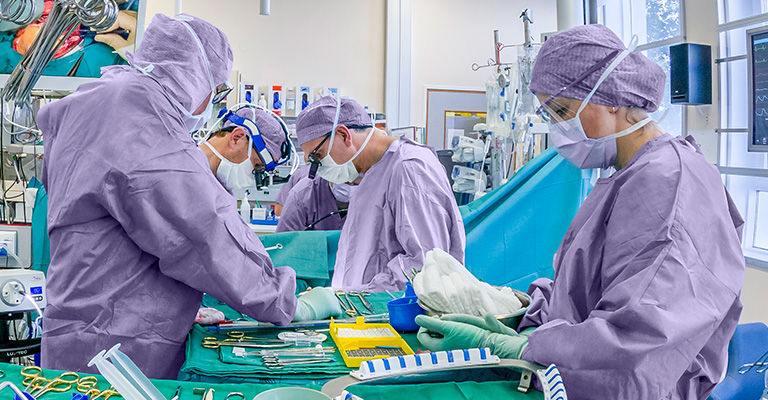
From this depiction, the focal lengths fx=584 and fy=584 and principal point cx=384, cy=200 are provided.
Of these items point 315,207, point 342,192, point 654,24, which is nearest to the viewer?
point 342,192

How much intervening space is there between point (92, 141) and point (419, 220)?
4.32 feet

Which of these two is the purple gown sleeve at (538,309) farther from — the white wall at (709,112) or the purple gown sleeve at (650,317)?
the white wall at (709,112)

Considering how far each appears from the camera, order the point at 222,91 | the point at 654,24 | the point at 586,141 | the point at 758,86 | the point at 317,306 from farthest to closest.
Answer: the point at 654,24
the point at 758,86
the point at 222,91
the point at 317,306
the point at 586,141

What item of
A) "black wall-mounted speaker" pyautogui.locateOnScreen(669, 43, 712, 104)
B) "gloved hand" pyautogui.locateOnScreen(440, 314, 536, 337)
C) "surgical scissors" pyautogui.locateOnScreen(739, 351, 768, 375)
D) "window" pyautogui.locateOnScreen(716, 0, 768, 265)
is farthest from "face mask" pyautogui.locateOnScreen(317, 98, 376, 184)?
"window" pyautogui.locateOnScreen(716, 0, 768, 265)

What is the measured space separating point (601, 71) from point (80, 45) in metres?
2.32

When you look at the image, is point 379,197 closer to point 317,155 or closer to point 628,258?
point 317,155

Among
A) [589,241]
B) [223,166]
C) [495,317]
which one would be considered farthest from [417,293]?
[223,166]

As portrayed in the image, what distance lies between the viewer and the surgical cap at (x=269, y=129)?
2.64 meters

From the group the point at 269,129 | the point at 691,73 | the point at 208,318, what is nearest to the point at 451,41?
the point at 691,73

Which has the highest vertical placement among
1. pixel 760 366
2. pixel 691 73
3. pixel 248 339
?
pixel 691 73

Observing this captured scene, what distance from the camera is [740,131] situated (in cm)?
378

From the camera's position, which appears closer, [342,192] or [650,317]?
[650,317]

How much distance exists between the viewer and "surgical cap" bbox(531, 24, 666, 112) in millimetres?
1359

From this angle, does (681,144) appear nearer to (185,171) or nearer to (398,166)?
(185,171)
